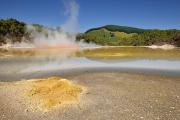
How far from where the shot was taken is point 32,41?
135m

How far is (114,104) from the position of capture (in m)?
15.5

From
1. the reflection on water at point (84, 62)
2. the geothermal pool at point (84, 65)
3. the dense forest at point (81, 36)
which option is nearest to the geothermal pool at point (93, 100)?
the geothermal pool at point (84, 65)

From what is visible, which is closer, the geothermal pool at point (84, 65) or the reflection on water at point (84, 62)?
the geothermal pool at point (84, 65)

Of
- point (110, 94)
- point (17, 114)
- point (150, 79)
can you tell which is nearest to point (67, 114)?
point (17, 114)

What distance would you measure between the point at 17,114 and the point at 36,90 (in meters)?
4.33

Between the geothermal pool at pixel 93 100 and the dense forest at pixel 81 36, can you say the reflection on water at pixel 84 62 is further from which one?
the dense forest at pixel 81 36

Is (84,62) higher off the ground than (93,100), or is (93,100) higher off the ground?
(93,100)

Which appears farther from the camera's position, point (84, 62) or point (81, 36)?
point (81, 36)

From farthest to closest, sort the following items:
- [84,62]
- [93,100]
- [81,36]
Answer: [81,36] < [84,62] < [93,100]

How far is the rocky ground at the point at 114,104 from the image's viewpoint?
13.7 meters

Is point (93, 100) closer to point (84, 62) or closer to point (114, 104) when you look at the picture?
point (114, 104)

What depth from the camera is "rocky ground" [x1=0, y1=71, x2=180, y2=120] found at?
13727mm

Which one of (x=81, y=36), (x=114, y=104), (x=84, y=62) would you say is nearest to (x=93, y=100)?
(x=114, y=104)

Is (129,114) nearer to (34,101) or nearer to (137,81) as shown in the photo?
(34,101)
